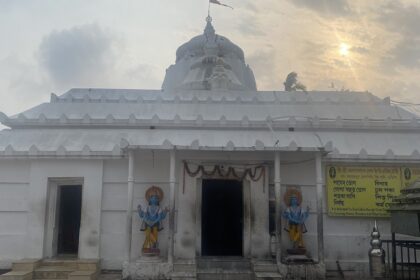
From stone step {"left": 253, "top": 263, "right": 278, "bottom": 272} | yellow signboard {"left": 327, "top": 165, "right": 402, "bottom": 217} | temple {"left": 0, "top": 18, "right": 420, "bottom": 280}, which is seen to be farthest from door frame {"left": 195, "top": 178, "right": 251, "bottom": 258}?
yellow signboard {"left": 327, "top": 165, "right": 402, "bottom": 217}

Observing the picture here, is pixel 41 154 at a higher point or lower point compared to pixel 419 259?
higher

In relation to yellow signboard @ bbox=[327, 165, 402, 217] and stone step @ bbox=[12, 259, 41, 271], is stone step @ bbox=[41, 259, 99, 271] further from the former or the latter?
yellow signboard @ bbox=[327, 165, 402, 217]

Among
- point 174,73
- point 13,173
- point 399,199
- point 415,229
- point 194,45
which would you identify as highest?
point 194,45

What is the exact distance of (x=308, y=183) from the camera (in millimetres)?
12359

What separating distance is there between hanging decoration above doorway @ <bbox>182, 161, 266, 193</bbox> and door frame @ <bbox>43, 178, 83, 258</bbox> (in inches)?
136

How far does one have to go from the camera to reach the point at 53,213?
12328 mm

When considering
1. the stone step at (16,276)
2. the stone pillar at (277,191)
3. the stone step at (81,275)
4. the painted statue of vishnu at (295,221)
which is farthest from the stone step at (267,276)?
the stone step at (16,276)

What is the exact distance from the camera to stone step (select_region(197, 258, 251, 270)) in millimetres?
11398

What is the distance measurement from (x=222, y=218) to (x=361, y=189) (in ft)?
14.5

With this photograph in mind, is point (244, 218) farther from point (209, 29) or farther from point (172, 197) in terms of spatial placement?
point (209, 29)

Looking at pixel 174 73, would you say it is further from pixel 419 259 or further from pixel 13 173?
pixel 419 259

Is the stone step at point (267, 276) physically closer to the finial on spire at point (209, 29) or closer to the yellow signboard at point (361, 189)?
the yellow signboard at point (361, 189)

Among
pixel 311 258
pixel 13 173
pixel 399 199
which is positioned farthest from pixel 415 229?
pixel 13 173

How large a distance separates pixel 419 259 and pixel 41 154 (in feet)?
37.9
